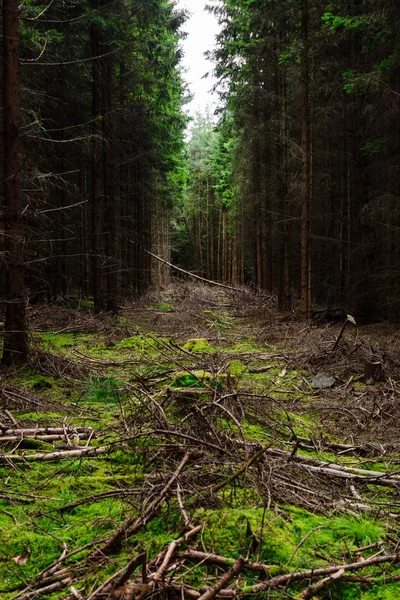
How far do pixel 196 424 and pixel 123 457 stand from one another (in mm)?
721

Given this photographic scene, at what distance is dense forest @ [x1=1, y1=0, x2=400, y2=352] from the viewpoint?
977 centimetres

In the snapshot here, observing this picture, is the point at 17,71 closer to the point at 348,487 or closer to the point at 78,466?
the point at 78,466

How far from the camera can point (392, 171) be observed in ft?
40.1

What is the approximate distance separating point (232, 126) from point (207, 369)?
1886cm

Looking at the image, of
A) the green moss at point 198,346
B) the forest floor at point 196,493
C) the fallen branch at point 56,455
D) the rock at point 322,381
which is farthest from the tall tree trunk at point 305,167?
the fallen branch at point 56,455

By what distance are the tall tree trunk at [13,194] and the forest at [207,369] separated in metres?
0.04

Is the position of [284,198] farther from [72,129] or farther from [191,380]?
[191,380]

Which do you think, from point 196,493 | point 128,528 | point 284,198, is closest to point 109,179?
point 284,198

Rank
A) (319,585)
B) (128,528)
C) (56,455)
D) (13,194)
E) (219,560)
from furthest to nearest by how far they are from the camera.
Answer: (13,194), (56,455), (128,528), (219,560), (319,585)

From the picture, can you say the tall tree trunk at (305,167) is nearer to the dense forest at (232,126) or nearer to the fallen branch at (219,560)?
the dense forest at (232,126)

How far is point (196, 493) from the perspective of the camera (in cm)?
288

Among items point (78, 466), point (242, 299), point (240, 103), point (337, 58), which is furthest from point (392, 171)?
point (78, 466)

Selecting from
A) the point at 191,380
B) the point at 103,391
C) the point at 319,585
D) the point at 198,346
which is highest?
the point at 191,380

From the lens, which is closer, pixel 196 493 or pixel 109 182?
pixel 196 493
